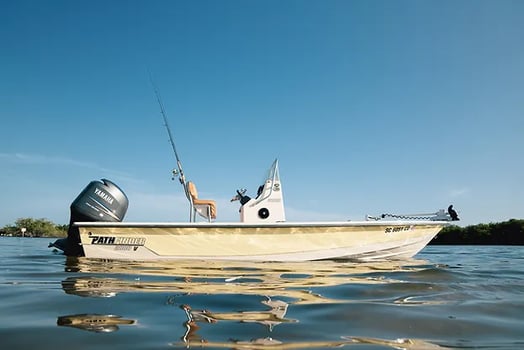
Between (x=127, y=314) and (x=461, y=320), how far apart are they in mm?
2575

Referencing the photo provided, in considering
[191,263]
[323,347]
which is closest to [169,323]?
[323,347]

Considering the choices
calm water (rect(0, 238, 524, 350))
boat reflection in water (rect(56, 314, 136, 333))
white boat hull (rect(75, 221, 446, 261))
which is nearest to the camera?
calm water (rect(0, 238, 524, 350))

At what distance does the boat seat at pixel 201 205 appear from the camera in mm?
8969

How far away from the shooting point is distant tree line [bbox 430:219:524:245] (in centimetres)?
3438

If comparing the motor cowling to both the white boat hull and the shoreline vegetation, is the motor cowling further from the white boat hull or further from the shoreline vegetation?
the shoreline vegetation

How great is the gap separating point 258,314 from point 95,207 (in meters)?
6.44

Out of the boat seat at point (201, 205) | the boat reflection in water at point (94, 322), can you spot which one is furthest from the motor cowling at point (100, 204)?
the boat reflection in water at point (94, 322)

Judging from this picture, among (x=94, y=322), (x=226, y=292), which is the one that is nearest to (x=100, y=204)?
(x=226, y=292)

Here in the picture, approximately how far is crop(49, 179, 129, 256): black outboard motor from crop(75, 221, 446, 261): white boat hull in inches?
9.4

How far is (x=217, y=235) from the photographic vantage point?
8211 mm

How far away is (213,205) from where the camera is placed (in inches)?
353

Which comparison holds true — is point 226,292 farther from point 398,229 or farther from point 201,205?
point 398,229

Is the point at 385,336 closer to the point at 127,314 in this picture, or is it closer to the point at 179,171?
the point at 127,314

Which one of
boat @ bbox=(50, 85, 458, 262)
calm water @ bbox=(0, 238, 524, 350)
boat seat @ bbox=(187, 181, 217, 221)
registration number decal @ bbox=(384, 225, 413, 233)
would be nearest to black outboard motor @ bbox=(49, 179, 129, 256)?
boat @ bbox=(50, 85, 458, 262)
